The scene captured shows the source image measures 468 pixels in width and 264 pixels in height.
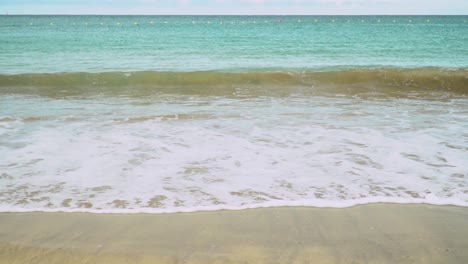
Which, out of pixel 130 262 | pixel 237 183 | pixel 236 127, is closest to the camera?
pixel 130 262

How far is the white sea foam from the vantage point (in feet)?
12.7

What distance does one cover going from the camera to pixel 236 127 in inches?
269

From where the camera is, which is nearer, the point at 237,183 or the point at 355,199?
the point at 355,199

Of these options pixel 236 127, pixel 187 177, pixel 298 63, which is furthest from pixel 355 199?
pixel 298 63

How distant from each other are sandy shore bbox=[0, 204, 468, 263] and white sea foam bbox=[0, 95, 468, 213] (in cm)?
22

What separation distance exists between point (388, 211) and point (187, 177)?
6.53ft

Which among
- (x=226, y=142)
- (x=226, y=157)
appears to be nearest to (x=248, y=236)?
(x=226, y=157)

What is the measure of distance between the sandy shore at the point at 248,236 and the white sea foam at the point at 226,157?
22 centimetres

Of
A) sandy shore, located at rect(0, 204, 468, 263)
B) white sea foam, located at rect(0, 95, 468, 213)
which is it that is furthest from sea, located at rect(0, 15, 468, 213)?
sandy shore, located at rect(0, 204, 468, 263)

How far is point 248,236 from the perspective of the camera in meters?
3.09

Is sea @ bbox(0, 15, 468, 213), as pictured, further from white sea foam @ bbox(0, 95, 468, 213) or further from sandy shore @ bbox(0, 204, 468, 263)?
sandy shore @ bbox(0, 204, 468, 263)

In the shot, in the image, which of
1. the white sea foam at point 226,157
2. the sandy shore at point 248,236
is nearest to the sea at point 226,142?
the white sea foam at point 226,157

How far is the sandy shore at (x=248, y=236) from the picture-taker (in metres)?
2.80

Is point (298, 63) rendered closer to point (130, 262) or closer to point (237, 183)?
point (237, 183)
